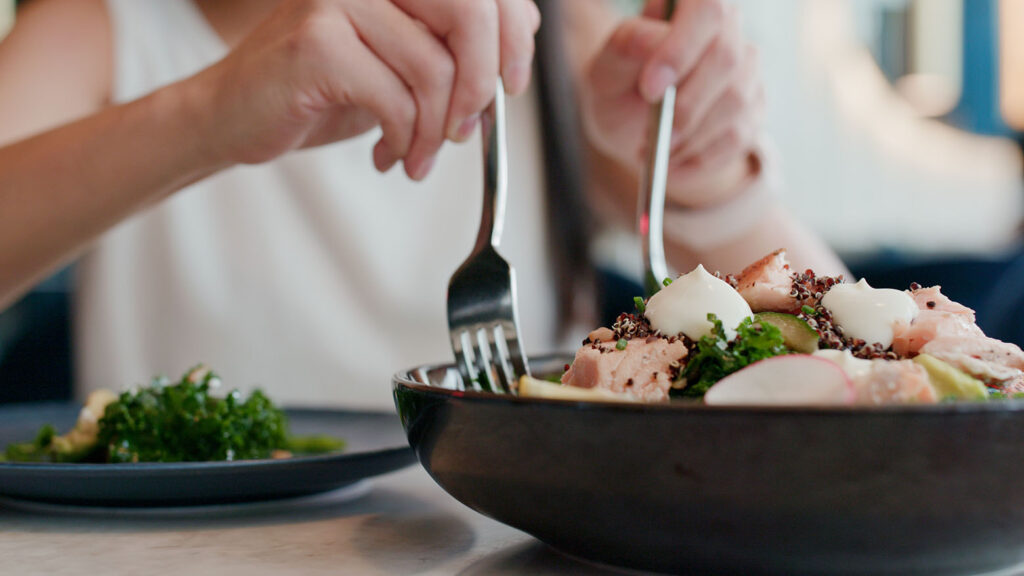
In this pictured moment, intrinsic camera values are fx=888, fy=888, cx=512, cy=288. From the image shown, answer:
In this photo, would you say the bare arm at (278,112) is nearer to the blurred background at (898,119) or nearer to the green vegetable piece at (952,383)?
the green vegetable piece at (952,383)

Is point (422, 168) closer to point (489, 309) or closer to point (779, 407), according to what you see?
point (489, 309)

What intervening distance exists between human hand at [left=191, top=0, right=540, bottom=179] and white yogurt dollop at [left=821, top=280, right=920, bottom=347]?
521 millimetres

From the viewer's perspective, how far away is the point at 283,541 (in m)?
0.73

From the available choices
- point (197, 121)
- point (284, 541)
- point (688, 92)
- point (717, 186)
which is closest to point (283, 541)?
point (284, 541)

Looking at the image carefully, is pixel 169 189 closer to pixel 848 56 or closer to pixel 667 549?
pixel 667 549

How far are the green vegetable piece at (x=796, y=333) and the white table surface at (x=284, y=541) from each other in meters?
0.20

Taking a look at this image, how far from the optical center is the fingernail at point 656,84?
4.39ft

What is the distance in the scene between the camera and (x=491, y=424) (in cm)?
56

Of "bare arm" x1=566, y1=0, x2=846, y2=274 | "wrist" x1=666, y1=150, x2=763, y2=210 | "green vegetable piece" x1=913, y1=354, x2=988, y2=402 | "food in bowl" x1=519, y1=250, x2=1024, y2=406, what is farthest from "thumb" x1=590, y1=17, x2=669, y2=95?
"green vegetable piece" x1=913, y1=354, x2=988, y2=402

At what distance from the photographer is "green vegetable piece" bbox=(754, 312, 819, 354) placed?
0.69 metres

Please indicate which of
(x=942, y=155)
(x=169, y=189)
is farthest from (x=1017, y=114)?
(x=169, y=189)

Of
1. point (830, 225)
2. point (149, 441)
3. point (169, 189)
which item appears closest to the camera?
point (149, 441)

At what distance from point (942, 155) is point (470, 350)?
631 cm

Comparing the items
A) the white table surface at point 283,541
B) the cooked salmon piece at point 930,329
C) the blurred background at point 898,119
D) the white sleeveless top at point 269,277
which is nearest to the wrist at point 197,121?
the white table surface at point 283,541
